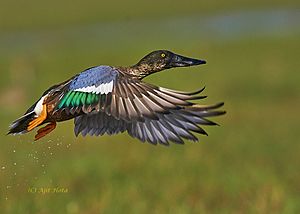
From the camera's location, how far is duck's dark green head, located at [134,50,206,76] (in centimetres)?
504

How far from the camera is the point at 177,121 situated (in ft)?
15.8

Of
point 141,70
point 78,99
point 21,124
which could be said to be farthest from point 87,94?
point 141,70

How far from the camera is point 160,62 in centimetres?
508

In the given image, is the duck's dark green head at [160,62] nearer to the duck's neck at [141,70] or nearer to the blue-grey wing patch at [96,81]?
the duck's neck at [141,70]

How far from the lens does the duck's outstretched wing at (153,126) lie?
471 cm

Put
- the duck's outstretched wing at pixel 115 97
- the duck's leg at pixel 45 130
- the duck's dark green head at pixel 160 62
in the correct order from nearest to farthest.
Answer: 1. the duck's outstretched wing at pixel 115 97
2. the duck's leg at pixel 45 130
3. the duck's dark green head at pixel 160 62

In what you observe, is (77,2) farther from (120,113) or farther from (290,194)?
(120,113)

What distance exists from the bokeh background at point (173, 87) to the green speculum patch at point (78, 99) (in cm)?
269

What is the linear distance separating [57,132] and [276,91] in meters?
5.82

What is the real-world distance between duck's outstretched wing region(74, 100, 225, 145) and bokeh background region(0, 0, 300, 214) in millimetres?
2296

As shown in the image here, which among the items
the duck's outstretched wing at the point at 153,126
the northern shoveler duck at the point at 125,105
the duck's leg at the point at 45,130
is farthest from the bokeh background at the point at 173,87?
the duck's leg at the point at 45,130

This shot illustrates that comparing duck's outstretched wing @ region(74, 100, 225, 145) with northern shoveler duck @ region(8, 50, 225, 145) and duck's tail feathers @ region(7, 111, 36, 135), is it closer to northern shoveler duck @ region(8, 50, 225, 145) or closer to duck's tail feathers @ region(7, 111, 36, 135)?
northern shoveler duck @ region(8, 50, 225, 145)

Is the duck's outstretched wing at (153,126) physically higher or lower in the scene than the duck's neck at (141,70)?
lower

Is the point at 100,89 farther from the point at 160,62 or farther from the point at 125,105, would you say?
the point at 160,62
